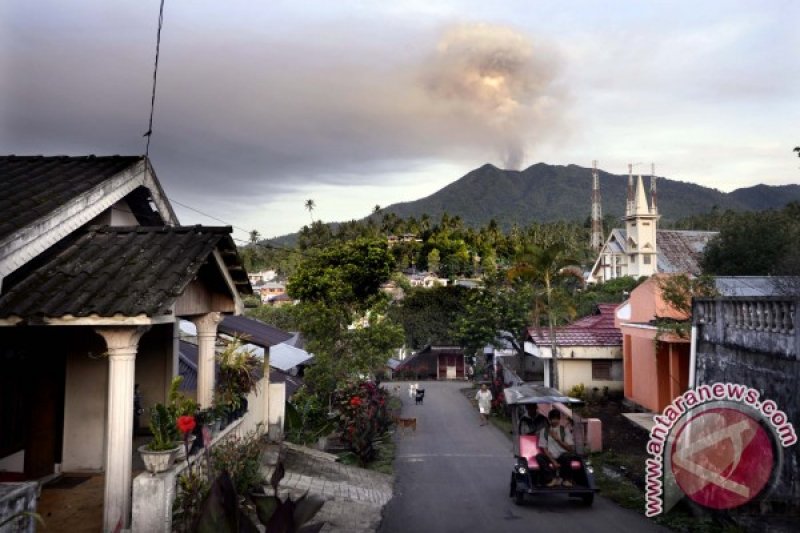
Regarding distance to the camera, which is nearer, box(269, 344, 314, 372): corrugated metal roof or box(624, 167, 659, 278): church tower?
box(269, 344, 314, 372): corrugated metal roof

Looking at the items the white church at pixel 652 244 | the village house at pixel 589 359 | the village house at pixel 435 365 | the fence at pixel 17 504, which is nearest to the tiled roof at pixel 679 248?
the white church at pixel 652 244

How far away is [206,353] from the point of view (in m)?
10.3

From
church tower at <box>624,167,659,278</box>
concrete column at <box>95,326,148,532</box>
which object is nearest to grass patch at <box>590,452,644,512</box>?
concrete column at <box>95,326,148,532</box>

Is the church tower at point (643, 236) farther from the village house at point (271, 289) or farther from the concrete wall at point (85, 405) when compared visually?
the concrete wall at point (85, 405)

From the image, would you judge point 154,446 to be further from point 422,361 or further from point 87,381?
point 422,361

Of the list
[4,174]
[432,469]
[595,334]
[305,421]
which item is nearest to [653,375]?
[595,334]

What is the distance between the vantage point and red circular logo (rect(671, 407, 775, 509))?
30.7 ft

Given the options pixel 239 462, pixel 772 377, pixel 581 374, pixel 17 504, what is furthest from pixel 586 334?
pixel 17 504

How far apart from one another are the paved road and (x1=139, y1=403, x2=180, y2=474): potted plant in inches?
179

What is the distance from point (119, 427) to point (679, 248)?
237 feet

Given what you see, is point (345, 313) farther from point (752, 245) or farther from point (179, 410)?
point (752, 245)

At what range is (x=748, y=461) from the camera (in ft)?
31.2

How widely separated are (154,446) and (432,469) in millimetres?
10066
